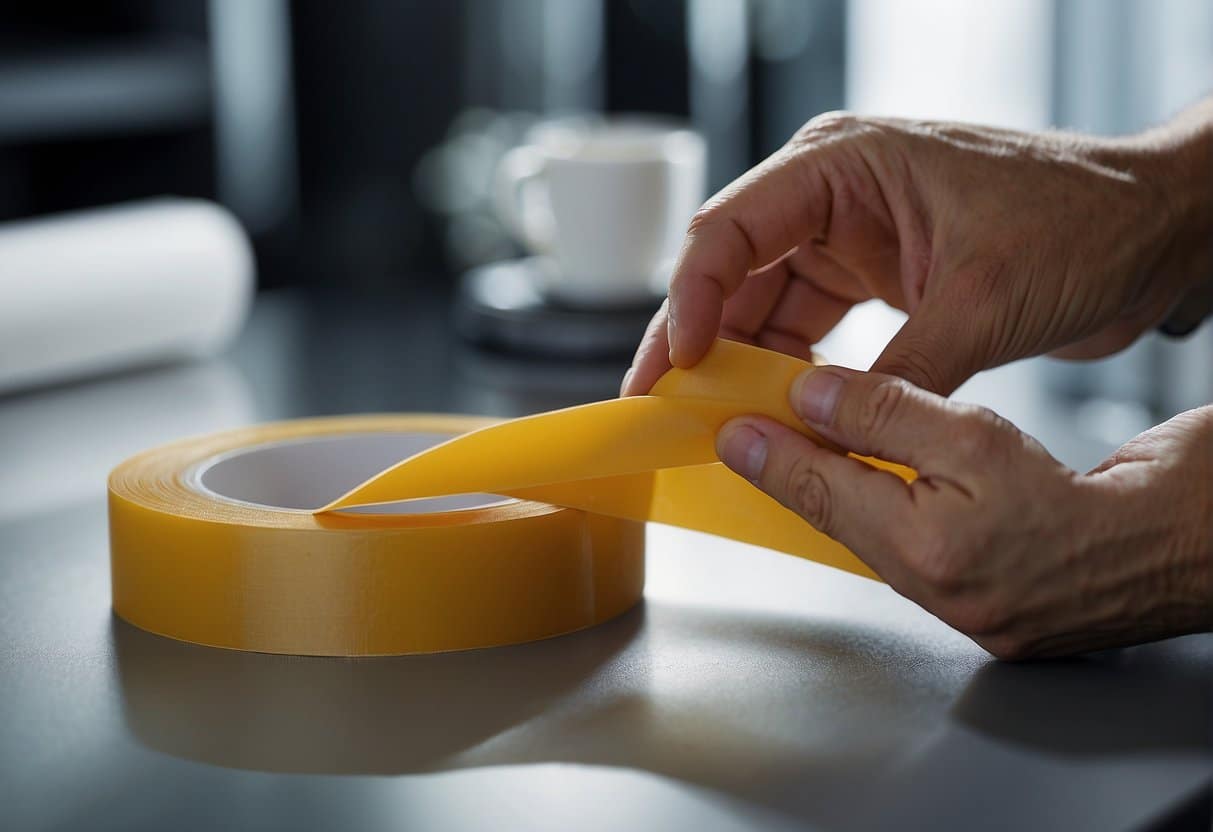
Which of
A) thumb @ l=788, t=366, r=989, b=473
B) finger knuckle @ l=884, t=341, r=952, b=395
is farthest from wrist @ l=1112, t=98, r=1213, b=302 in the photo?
thumb @ l=788, t=366, r=989, b=473

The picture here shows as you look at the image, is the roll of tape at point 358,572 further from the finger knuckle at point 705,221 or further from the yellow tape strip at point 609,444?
the finger knuckle at point 705,221

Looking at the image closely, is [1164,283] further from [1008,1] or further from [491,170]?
[1008,1]

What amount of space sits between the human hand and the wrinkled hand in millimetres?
84

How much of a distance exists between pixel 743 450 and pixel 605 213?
865 mm

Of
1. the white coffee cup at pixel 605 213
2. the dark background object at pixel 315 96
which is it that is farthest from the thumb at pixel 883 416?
the dark background object at pixel 315 96

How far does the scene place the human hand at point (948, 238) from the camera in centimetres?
86

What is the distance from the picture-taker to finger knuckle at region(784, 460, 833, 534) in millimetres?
737

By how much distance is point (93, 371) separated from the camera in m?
1.47

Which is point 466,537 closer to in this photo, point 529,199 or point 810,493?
point 810,493

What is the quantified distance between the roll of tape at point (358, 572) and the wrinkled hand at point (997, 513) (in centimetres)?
12

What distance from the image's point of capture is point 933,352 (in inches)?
32.8

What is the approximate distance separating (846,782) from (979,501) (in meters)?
0.16

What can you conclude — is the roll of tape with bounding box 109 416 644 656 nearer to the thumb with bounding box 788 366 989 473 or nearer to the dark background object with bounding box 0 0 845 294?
the thumb with bounding box 788 366 989 473

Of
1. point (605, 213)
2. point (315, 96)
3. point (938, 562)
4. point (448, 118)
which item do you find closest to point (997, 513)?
point (938, 562)
